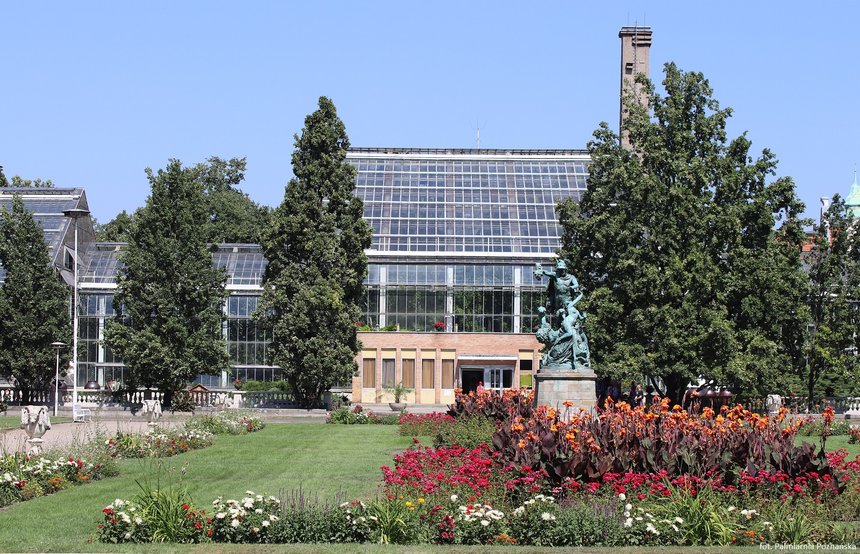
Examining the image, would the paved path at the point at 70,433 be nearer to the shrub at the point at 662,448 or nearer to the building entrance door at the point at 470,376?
the shrub at the point at 662,448

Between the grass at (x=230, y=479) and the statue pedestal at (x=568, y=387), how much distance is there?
395 cm

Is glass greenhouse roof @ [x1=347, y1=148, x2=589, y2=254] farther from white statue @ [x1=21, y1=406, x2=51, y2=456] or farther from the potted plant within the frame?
white statue @ [x1=21, y1=406, x2=51, y2=456]

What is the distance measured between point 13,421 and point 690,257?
77.7 ft

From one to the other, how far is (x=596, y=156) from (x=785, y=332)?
29.7 ft

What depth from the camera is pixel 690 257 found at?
125 ft

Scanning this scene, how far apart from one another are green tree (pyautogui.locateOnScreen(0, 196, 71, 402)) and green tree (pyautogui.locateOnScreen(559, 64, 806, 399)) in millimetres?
22421

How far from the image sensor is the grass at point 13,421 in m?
38.8

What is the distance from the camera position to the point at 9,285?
164 ft

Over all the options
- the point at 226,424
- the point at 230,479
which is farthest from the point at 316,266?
the point at 230,479

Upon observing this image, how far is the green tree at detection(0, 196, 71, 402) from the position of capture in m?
49.8

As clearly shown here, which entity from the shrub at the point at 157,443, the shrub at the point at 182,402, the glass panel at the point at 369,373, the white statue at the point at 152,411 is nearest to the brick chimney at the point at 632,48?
the glass panel at the point at 369,373

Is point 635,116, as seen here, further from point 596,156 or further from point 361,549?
point 361,549

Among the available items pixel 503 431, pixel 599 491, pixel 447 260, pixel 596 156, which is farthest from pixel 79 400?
pixel 599 491

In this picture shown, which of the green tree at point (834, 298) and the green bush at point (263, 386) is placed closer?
the green tree at point (834, 298)
